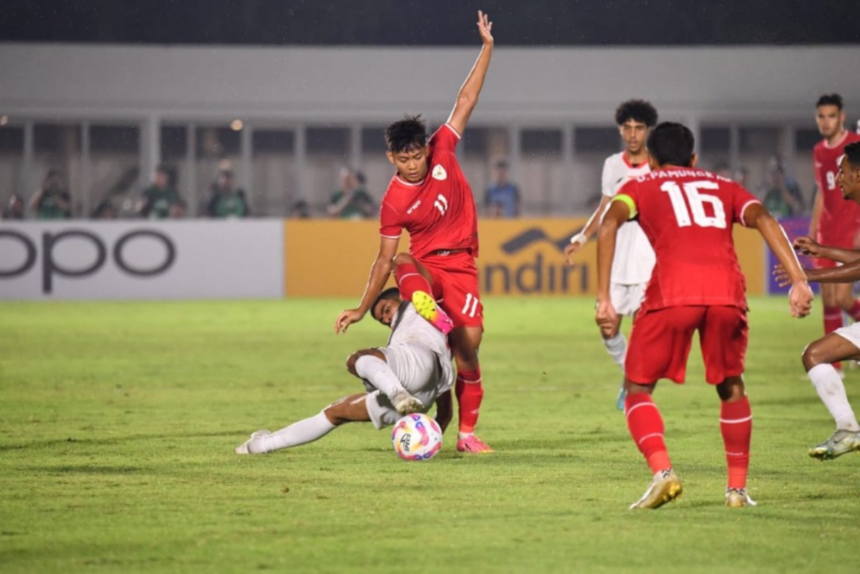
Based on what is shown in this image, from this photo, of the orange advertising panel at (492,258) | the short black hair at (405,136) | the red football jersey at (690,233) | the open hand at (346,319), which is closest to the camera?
the red football jersey at (690,233)

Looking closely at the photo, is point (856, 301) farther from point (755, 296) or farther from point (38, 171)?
point (38, 171)

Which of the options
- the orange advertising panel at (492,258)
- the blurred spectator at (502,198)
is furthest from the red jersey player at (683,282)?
the blurred spectator at (502,198)

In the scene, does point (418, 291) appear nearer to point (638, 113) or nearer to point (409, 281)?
point (409, 281)

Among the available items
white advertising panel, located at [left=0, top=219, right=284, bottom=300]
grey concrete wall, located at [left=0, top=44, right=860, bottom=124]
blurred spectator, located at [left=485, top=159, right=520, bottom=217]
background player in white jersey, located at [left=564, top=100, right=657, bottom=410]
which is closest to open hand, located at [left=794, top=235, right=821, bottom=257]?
background player in white jersey, located at [left=564, top=100, right=657, bottom=410]

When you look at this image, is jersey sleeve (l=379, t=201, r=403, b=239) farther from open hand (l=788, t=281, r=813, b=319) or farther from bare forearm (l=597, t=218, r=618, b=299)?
open hand (l=788, t=281, r=813, b=319)

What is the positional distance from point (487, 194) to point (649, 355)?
22022 mm

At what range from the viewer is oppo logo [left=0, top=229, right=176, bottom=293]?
25.4 m

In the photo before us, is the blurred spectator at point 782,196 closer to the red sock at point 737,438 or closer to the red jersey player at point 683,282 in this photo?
the red sock at point 737,438

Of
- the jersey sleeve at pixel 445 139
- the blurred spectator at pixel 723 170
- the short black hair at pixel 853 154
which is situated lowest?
the blurred spectator at pixel 723 170

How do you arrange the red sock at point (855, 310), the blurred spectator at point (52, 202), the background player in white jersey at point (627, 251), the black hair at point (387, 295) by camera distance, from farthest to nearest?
the blurred spectator at point (52, 202) → the red sock at point (855, 310) → the background player in white jersey at point (627, 251) → the black hair at point (387, 295)

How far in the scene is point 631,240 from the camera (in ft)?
39.8

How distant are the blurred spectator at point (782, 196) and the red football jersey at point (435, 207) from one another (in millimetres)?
19567

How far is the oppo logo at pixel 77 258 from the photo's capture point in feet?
83.3

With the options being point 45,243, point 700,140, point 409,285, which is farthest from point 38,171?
point 409,285
